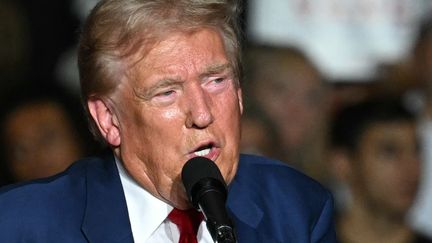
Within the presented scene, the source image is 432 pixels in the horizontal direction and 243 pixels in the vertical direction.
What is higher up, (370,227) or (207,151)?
(207,151)

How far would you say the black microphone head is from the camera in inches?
96.0

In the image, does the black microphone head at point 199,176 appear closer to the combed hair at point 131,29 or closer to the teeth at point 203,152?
the teeth at point 203,152

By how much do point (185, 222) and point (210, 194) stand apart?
0.46 m

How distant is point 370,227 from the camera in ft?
16.2

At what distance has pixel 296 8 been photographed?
4.99 m

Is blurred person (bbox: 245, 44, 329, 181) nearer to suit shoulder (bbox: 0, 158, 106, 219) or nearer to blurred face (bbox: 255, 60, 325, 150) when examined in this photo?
blurred face (bbox: 255, 60, 325, 150)

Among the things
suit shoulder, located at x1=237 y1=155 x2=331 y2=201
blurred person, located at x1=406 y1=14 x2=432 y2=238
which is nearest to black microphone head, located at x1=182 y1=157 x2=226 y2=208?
suit shoulder, located at x1=237 y1=155 x2=331 y2=201

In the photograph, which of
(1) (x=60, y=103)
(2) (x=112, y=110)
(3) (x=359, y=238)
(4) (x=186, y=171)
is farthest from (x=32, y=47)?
(4) (x=186, y=171)

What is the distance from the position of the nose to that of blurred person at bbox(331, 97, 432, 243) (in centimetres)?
232

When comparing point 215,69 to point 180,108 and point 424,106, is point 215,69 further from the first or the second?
point 424,106

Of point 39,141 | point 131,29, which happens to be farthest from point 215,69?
point 39,141

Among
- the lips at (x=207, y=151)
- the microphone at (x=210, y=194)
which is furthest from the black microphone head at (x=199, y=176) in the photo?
the lips at (x=207, y=151)

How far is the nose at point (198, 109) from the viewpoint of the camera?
8.77 ft

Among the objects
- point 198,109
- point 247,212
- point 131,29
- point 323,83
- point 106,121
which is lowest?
point 323,83
